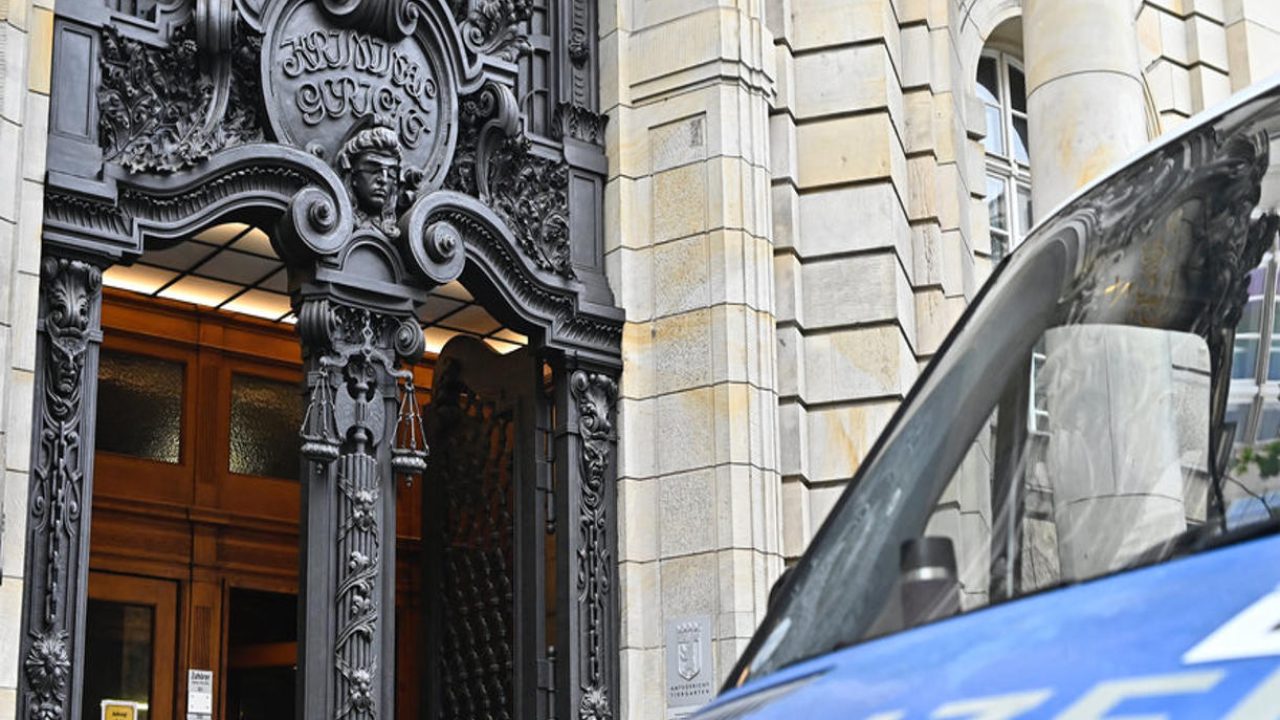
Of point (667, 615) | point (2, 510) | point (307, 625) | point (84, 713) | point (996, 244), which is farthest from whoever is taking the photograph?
point (996, 244)

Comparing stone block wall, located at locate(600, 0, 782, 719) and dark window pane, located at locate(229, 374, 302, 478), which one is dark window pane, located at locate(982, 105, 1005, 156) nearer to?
stone block wall, located at locate(600, 0, 782, 719)

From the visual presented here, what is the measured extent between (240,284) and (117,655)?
2958mm

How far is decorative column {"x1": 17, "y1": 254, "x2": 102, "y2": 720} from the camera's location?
8781mm

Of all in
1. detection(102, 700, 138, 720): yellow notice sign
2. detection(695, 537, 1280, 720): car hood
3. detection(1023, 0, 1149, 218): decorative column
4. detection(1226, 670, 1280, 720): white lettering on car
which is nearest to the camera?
detection(1226, 670, 1280, 720): white lettering on car

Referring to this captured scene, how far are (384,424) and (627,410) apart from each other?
6.10 ft

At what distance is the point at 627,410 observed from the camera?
11.9 meters

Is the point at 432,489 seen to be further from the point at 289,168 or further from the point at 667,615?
the point at 289,168

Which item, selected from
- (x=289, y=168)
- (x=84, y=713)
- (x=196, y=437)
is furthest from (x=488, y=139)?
(x=84, y=713)

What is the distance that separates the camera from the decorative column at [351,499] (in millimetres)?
10180

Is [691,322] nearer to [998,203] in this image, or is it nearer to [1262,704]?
[998,203]

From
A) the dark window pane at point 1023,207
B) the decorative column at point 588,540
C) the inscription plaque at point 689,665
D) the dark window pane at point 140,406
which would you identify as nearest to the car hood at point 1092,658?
the inscription plaque at point 689,665

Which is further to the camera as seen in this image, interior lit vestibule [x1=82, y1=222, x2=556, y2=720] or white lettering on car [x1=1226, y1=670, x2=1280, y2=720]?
interior lit vestibule [x1=82, y1=222, x2=556, y2=720]

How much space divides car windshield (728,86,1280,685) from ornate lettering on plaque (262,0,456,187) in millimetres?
7908

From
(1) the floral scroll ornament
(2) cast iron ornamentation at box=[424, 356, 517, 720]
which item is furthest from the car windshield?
(2) cast iron ornamentation at box=[424, 356, 517, 720]
